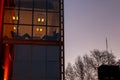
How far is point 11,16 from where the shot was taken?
2692 centimetres

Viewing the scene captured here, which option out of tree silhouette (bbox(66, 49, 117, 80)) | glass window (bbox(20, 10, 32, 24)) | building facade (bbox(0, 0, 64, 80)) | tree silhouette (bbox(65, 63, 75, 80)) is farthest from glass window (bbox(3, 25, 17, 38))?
tree silhouette (bbox(65, 63, 75, 80))

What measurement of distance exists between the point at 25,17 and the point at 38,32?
2393mm

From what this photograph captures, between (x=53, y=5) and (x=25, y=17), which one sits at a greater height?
(x=53, y=5)

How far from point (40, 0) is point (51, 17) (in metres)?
2.52

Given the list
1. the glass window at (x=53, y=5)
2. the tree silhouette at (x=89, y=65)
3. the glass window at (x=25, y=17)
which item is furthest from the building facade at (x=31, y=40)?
the tree silhouette at (x=89, y=65)

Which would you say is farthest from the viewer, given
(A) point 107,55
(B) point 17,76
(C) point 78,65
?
(C) point 78,65

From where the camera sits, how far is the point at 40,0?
28.1m

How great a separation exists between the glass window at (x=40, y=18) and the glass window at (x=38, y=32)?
2.05ft

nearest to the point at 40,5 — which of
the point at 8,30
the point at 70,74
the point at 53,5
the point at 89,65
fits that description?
the point at 53,5

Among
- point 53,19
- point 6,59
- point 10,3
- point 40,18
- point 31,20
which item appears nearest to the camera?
point 6,59

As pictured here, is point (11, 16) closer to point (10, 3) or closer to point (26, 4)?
point (10, 3)

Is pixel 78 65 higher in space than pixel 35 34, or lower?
lower

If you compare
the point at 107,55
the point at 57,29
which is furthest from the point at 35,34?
the point at 107,55

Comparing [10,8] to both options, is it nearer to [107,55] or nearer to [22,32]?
[22,32]
